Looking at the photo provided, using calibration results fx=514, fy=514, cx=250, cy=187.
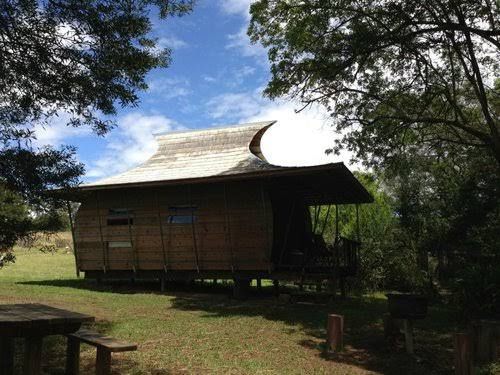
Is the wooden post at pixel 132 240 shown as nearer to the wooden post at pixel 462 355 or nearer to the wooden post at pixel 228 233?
the wooden post at pixel 228 233

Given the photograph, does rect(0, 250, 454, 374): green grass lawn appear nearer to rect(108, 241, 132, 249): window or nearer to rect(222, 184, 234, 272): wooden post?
rect(222, 184, 234, 272): wooden post

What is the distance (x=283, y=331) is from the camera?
11070mm

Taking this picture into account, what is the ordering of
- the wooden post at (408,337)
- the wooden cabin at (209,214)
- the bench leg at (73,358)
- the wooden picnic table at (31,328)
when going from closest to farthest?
the wooden picnic table at (31,328), the bench leg at (73,358), the wooden post at (408,337), the wooden cabin at (209,214)

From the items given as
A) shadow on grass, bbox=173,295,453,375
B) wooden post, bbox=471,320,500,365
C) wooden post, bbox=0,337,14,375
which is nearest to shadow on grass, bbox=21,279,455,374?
shadow on grass, bbox=173,295,453,375

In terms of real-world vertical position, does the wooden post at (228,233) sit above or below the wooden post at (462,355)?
above

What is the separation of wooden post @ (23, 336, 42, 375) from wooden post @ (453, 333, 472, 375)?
5786mm

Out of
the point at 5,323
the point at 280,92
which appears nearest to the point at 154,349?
the point at 5,323

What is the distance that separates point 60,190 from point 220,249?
944 cm

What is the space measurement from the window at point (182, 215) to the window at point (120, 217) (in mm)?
1648

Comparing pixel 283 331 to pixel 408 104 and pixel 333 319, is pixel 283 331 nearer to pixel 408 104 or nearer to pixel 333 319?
pixel 333 319

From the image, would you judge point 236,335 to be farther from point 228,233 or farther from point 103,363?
point 228,233

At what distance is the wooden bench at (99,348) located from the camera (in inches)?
230

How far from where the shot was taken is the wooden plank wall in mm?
16656

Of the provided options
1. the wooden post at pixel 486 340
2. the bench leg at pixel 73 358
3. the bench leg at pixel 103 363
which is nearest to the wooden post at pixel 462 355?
the wooden post at pixel 486 340
